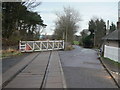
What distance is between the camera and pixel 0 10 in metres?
24.7

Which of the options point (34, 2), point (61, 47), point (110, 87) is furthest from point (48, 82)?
point (61, 47)

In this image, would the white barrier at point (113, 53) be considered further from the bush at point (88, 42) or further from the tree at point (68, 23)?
the bush at point (88, 42)

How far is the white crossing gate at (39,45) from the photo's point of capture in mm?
27314

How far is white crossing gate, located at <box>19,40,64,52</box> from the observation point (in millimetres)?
27314

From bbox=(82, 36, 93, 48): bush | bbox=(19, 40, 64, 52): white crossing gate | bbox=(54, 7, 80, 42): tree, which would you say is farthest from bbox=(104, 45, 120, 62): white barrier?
bbox=(82, 36, 93, 48): bush

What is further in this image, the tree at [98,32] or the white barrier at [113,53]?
the tree at [98,32]

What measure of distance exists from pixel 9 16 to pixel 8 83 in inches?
764

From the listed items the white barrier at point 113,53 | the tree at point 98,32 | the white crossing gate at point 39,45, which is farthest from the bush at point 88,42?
the white barrier at point 113,53

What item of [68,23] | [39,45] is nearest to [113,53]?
[39,45]

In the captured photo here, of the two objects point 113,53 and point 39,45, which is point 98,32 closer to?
point 39,45

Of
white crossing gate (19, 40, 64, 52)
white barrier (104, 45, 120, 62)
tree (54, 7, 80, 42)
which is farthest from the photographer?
tree (54, 7, 80, 42)

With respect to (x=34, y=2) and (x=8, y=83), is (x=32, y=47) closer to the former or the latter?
(x=34, y=2)

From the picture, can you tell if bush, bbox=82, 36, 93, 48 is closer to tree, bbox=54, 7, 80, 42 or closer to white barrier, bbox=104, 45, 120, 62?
tree, bbox=54, 7, 80, 42

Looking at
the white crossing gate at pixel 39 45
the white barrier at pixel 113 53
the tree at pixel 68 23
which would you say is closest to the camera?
the white barrier at pixel 113 53
